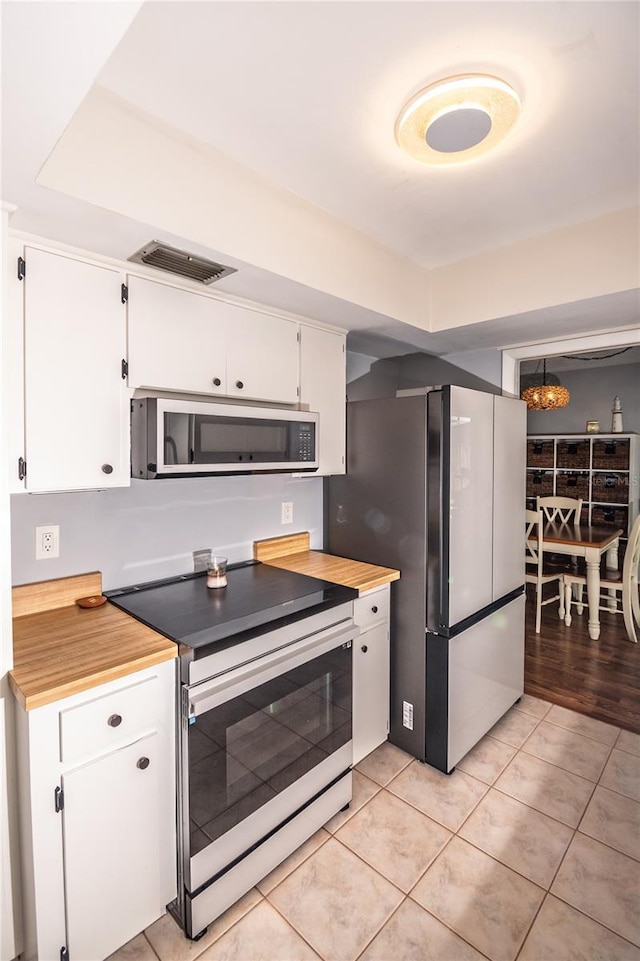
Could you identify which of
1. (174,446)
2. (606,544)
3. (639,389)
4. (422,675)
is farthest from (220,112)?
(639,389)

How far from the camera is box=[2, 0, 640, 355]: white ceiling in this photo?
3.21 ft

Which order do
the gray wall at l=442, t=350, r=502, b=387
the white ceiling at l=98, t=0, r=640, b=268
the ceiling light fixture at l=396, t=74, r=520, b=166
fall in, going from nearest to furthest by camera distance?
the white ceiling at l=98, t=0, r=640, b=268
the ceiling light fixture at l=396, t=74, r=520, b=166
the gray wall at l=442, t=350, r=502, b=387

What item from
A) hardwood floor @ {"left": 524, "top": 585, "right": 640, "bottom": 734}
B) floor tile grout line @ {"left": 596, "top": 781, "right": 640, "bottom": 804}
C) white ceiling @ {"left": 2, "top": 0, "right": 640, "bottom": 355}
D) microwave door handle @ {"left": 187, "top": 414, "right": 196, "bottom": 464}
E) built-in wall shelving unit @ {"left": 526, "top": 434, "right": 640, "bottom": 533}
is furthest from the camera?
built-in wall shelving unit @ {"left": 526, "top": 434, "right": 640, "bottom": 533}

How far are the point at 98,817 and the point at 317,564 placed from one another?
141cm

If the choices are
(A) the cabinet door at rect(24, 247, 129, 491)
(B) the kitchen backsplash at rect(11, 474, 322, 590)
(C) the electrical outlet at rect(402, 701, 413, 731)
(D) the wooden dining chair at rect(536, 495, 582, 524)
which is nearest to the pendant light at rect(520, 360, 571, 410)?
(D) the wooden dining chair at rect(536, 495, 582, 524)

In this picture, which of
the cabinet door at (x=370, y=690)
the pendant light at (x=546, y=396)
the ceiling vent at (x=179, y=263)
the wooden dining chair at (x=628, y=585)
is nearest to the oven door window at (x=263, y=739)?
the cabinet door at (x=370, y=690)

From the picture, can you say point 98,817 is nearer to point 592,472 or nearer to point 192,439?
point 192,439

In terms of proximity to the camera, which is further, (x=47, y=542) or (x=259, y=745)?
(x=47, y=542)

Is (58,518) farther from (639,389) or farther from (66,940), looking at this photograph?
(639,389)

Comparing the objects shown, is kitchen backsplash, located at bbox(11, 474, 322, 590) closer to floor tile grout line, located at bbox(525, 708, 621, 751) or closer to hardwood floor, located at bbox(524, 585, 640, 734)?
floor tile grout line, located at bbox(525, 708, 621, 751)

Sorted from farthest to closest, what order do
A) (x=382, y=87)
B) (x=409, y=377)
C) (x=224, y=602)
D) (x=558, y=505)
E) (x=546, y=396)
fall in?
(x=558, y=505) → (x=546, y=396) → (x=409, y=377) → (x=224, y=602) → (x=382, y=87)

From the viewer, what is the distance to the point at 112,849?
1.39m

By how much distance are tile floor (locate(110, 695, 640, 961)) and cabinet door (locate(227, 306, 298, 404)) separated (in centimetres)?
184

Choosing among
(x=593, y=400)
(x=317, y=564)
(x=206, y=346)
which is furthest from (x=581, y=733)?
(x=593, y=400)
